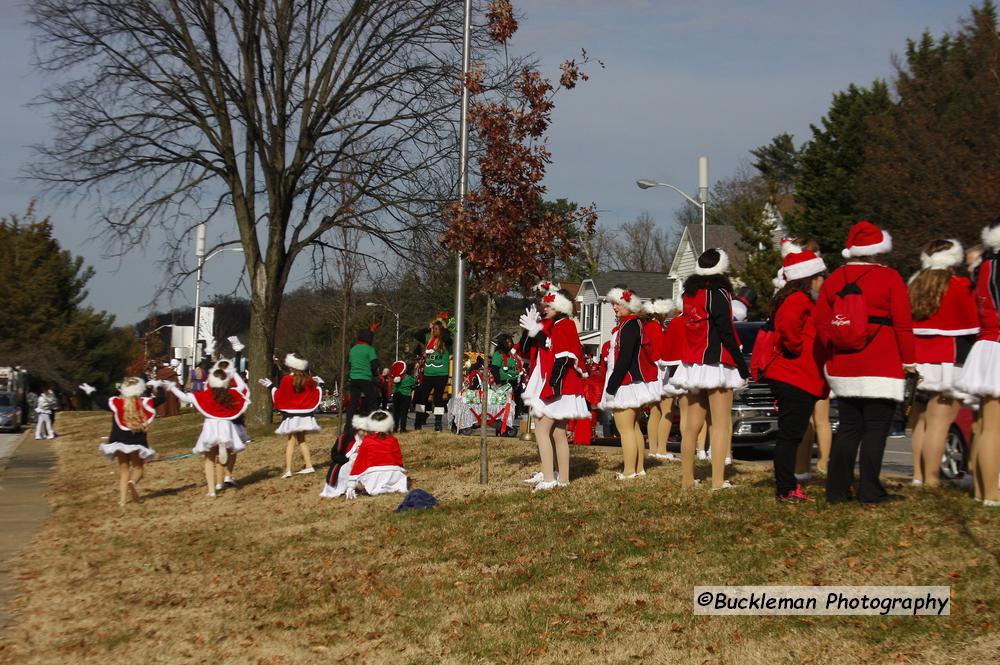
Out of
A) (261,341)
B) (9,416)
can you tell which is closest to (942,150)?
(261,341)

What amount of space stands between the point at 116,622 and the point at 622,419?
5.39 meters

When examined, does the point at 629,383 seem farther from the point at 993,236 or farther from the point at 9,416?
the point at 9,416

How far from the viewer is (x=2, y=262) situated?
63.4 m

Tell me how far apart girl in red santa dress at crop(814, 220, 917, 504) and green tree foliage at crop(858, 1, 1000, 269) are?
62.1ft

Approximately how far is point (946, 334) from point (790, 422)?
1.41 metres

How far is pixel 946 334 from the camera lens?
8703 millimetres

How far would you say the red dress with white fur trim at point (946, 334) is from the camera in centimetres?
856

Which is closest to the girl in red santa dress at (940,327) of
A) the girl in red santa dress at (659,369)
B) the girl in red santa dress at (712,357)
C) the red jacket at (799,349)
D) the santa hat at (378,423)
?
the red jacket at (799,349)

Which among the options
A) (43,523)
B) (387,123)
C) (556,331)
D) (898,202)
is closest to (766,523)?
(556,331)

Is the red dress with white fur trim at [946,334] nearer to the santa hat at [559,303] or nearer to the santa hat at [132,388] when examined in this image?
the santa hat at [559,303]

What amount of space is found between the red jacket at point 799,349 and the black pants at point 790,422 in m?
0.06

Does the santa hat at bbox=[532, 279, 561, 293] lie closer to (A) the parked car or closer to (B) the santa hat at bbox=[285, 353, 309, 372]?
(B) the santa hat at bbox=[285, 353, 309, 372]

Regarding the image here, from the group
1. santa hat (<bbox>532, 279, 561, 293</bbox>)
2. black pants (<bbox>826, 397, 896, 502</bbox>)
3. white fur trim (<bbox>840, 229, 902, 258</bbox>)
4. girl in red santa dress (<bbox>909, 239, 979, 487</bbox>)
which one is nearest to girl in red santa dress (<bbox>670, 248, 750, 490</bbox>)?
black pants (<bbox>826, 397, 896, 502</bbox>)

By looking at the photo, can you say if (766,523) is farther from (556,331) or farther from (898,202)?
(898,202)
